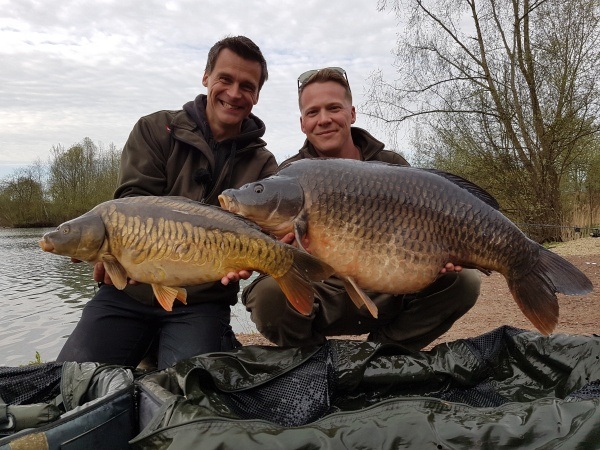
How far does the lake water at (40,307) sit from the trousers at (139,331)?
1799 millimetres

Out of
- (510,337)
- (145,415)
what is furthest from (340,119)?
(145,415)

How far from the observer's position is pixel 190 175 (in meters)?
2.24

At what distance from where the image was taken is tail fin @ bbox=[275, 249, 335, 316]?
155 cm

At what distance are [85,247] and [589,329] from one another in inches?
121

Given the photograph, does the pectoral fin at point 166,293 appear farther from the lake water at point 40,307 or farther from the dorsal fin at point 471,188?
the lake water at point 40,307

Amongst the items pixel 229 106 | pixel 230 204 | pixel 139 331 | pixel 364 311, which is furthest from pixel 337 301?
pixel 229 106

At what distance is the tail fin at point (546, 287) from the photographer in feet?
5.50

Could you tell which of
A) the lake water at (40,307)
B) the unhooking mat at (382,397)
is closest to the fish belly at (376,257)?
the unhooking mat at (382,397)

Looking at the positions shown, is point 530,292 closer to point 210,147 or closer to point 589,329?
point 210,147

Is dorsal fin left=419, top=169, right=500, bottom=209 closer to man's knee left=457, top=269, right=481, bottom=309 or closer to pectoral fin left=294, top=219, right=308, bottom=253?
man's knee left=457, top=269, right=481, bottom=309


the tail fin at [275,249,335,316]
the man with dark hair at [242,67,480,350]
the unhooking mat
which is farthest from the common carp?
the man with dark hair at [242,67,480,350]

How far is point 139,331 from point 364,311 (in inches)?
35.2

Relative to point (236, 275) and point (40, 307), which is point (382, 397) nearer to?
point (236, 275)

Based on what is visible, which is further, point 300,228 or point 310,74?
point 310,74
